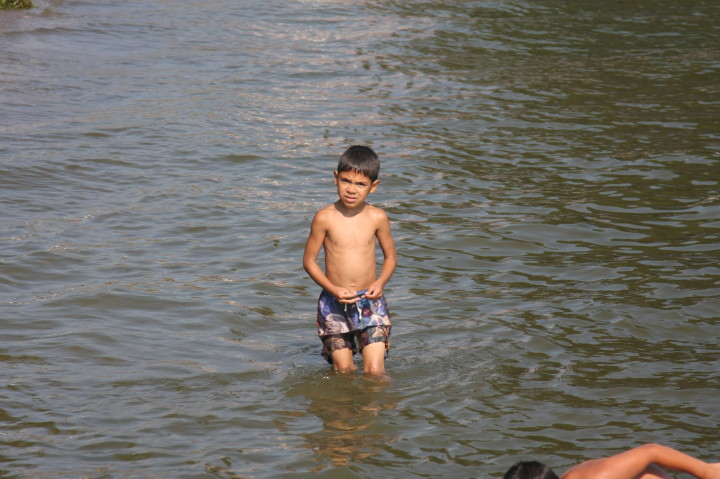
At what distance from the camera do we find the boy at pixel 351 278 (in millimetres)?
5973

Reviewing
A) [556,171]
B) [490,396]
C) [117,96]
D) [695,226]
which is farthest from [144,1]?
[490,396]

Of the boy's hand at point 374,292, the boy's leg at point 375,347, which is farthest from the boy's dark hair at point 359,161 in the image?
the boy's leg at point 375,347

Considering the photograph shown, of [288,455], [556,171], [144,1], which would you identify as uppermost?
[144,1]

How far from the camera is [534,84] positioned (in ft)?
48.6

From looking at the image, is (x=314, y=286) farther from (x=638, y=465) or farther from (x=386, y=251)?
(x=638, y=465)

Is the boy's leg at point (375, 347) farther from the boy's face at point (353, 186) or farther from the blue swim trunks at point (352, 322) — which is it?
the boy's face at point (353, 186)

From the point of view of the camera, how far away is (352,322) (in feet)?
19.6

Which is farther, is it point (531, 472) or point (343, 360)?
point (343, 360)

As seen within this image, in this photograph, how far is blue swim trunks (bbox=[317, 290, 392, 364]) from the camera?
5969mm

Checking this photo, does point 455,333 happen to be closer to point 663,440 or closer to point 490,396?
point 490,396

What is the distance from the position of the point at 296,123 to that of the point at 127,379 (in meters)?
7.35

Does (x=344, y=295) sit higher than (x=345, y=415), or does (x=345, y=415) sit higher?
(x=344, y=295)

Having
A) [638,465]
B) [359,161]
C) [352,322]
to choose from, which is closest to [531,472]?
[638,465]

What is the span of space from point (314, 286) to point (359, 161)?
2.41 metres
